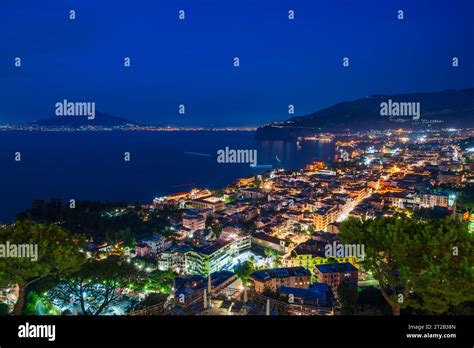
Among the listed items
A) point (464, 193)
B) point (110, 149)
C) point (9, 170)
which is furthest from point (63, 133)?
point (464, 193)

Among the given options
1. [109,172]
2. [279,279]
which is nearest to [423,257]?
[279,279]

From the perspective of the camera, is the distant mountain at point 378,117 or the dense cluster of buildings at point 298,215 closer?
the dense cluster of buildings at point 298,215

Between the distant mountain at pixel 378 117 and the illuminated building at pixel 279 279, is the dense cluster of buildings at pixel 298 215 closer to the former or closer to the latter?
the illuminated building at pixel 279 279

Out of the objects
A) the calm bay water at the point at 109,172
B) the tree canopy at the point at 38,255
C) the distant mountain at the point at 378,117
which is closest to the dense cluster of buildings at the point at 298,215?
the tree canopy at the point at 38,255

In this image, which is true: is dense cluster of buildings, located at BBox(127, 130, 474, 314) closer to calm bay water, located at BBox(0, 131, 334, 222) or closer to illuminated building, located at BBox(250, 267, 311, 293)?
illuminated building, located at BBox(250, 267, 311, 293)

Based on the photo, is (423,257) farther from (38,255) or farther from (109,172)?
(109,172)
